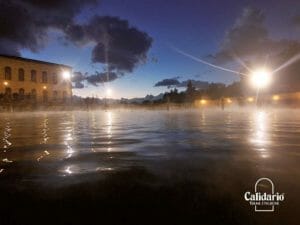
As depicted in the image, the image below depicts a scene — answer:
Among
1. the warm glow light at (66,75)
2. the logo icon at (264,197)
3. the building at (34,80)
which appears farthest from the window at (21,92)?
the logo icon at (264,197)

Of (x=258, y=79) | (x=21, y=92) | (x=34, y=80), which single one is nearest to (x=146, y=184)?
(x=258, y=79)

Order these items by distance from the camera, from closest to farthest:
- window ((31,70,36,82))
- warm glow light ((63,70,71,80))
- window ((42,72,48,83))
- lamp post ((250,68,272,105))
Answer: lamp post ((250,68,272,105))
window ((31,70,36,82))
window ((42,72,48,83))
warm glow light ((63,70,71,80))

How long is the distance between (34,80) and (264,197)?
5717 centimetres

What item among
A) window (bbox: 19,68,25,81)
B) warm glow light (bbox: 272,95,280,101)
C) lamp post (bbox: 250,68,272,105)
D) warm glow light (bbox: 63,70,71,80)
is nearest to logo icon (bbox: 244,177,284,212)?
lamp post (bbox: 250,68,272,105)

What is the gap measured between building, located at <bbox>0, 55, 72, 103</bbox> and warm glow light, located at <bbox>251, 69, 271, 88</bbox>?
30.2m

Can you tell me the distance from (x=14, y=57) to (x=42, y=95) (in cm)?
826

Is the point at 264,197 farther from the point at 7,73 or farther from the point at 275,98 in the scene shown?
the point at 7,73

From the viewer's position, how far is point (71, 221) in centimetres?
318

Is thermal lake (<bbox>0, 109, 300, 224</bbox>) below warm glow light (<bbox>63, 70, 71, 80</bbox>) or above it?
below

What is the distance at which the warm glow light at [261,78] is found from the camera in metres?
44.3

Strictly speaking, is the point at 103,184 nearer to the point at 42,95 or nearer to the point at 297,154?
the point at 297,154

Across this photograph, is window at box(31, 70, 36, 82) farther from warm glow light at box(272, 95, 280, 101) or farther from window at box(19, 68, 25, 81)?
warm glow light at box(272, 95, 280, 101)

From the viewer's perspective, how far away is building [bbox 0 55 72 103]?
169 feet

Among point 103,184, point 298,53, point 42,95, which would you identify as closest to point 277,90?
point 298,53
